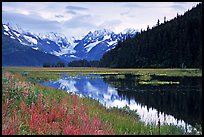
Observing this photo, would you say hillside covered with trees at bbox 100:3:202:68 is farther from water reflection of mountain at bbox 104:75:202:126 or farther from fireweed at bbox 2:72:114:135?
fireweed at bbox 2:72:114:135

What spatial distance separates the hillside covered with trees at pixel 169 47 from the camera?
4609 inches

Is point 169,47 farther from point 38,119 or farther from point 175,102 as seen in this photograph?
point 38,119

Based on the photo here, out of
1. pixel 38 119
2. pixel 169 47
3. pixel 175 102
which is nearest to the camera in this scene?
pixel 38 119

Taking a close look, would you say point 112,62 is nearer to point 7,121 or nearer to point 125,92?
point 125,92

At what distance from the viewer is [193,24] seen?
12688 cm

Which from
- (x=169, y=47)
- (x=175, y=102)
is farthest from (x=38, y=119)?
(x=169, y=47)

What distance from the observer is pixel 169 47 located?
128 metres

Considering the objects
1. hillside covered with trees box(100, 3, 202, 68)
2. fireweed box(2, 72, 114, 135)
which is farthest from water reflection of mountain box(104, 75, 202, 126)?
hillside covered with trees box(100, 3, 202, 68)

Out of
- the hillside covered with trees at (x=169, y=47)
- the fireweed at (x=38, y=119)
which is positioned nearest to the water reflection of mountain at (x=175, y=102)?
the fireweed at (x=38, y=119)

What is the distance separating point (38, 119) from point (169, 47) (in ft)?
397

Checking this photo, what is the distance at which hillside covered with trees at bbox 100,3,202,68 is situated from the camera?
384ft

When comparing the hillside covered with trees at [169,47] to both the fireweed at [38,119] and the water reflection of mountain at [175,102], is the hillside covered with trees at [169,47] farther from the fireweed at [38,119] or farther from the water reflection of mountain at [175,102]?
the fireweed at [38,119]

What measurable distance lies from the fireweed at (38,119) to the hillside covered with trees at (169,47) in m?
99.3

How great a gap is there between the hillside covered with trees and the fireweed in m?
99.3
